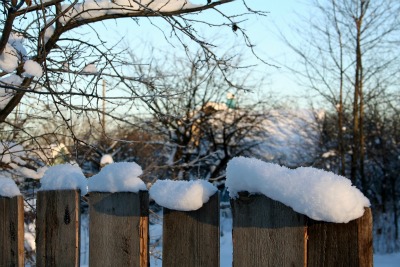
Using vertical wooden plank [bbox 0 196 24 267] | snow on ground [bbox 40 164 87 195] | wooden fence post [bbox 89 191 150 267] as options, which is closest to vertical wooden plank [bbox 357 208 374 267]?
wooden fence post [bbox 89 191 150 267]

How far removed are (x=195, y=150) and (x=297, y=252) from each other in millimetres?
13154

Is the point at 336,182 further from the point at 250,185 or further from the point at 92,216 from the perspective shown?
the point at 92,216

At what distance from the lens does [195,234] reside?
5.39 ft

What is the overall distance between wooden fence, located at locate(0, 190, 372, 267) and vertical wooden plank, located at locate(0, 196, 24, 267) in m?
0.23

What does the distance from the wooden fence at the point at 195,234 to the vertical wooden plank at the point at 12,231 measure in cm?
23

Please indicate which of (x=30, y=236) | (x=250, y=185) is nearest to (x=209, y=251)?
(x=250, y=185)

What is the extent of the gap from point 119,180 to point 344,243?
2.43 ft

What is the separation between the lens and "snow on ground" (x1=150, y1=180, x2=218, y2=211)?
1597mm

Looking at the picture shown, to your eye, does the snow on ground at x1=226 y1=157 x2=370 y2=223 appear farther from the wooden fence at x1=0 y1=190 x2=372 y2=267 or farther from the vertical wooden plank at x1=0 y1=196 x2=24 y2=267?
the vertical wooden plank at x1=0 y1=196 x2=24 y2=267

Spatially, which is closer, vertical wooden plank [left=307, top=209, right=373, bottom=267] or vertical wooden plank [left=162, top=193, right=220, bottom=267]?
vertical wooden plank [left=307, top=209, right=373, bottom=267]

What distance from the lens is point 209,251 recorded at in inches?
64.3

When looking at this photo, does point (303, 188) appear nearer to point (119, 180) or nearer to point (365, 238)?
point (365, 238)

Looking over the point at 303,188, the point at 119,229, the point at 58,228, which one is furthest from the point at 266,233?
the point at 58,228

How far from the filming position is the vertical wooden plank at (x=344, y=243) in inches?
56.7
